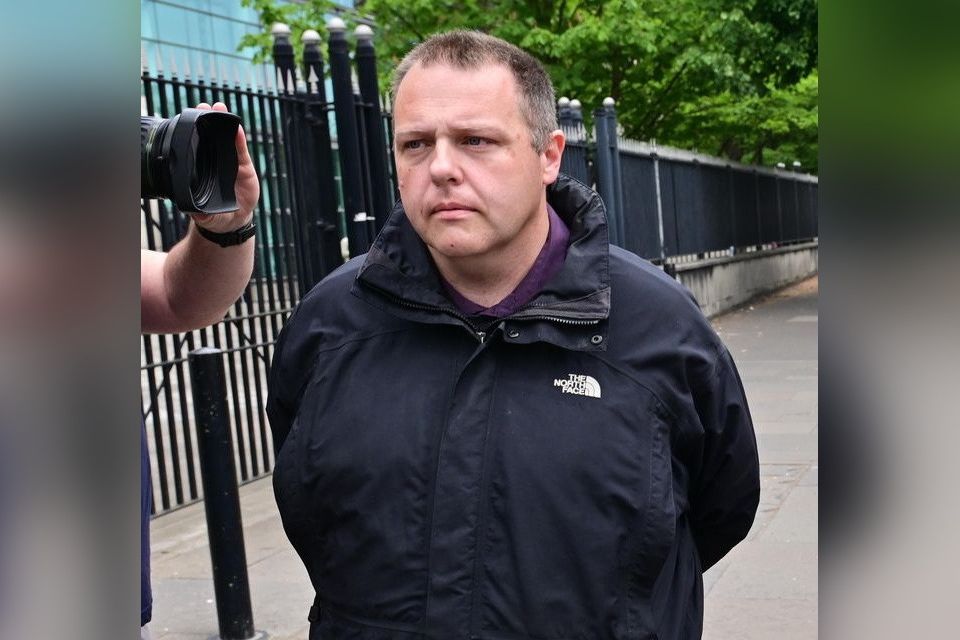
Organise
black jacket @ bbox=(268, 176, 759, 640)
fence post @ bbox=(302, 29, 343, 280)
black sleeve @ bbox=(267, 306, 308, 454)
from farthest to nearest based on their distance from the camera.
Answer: fence post @ bbox=(302, 29, 343, 280) → black sleeve @ bbox=(267, 306, 308, 454) → black jacket @ bbox=(268, 176, 759, 640)

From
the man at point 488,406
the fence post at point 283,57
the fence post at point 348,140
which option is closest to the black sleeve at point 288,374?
the man at point 488,406

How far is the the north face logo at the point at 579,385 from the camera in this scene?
225cm

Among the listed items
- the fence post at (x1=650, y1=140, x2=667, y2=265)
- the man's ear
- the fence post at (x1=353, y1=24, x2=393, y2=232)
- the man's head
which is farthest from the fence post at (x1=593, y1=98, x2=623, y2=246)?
the man's head

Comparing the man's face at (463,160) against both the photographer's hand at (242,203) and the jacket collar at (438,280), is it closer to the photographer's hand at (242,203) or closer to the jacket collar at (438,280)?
the jacket collar at (438,280)

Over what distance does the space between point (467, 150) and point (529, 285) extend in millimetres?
292

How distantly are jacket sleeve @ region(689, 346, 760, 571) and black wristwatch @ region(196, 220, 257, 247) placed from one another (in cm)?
93

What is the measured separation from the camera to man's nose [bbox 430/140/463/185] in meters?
2.28

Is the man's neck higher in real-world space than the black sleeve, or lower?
higher

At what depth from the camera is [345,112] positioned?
25.5ft

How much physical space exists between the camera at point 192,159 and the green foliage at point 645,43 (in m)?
15.7

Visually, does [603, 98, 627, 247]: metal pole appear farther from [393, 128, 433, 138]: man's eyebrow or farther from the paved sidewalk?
[393, 128, 433, 138]: man's eyebrow

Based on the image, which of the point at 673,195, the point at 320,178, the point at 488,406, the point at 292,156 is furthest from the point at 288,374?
the point at 673,195
